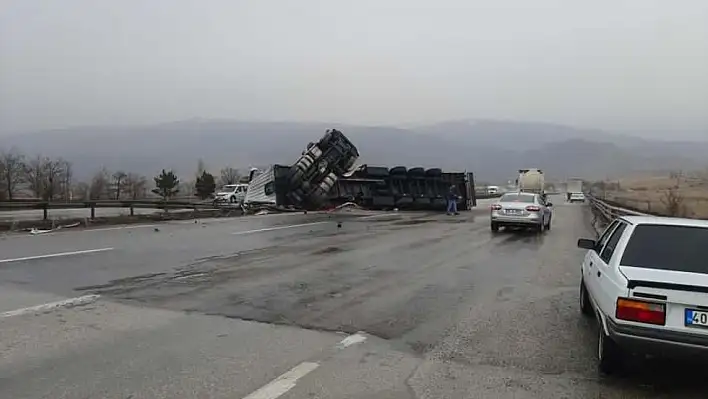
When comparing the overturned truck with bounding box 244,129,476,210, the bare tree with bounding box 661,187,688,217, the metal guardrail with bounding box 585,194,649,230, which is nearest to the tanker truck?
the overturned truck with bounding box 244,129,476,210

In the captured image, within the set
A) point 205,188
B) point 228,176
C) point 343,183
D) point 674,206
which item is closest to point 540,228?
point 674,206

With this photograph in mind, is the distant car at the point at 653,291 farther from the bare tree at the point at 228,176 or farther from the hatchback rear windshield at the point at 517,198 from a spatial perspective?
the bare tree at the point at 228,176

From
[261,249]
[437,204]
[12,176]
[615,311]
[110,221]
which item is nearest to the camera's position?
[615,311]

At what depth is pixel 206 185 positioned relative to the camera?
227ft

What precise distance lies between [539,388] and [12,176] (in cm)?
6797

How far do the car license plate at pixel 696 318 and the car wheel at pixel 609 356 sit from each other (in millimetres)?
673

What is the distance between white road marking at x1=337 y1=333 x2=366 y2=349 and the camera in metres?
6.38

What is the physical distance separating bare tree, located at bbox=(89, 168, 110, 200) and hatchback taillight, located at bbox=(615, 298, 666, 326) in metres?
66.7

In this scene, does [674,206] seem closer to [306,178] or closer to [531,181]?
[306,178]

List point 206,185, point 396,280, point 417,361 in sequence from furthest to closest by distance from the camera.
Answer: point 206,185 → point 396,280 → point 417,361

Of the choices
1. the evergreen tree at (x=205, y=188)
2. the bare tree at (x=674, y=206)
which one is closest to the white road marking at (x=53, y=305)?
the bare tree at (x=674, y=206)

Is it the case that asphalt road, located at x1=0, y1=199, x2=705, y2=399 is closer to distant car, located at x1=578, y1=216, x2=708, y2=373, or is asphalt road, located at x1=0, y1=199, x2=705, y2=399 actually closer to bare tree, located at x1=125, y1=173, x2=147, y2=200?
distant car, located at x1=578, y1=216, x2=708, y2=373

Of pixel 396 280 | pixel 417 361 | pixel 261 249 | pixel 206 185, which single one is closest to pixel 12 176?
pixel 206 185

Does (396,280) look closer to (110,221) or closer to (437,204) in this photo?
(110,221)
